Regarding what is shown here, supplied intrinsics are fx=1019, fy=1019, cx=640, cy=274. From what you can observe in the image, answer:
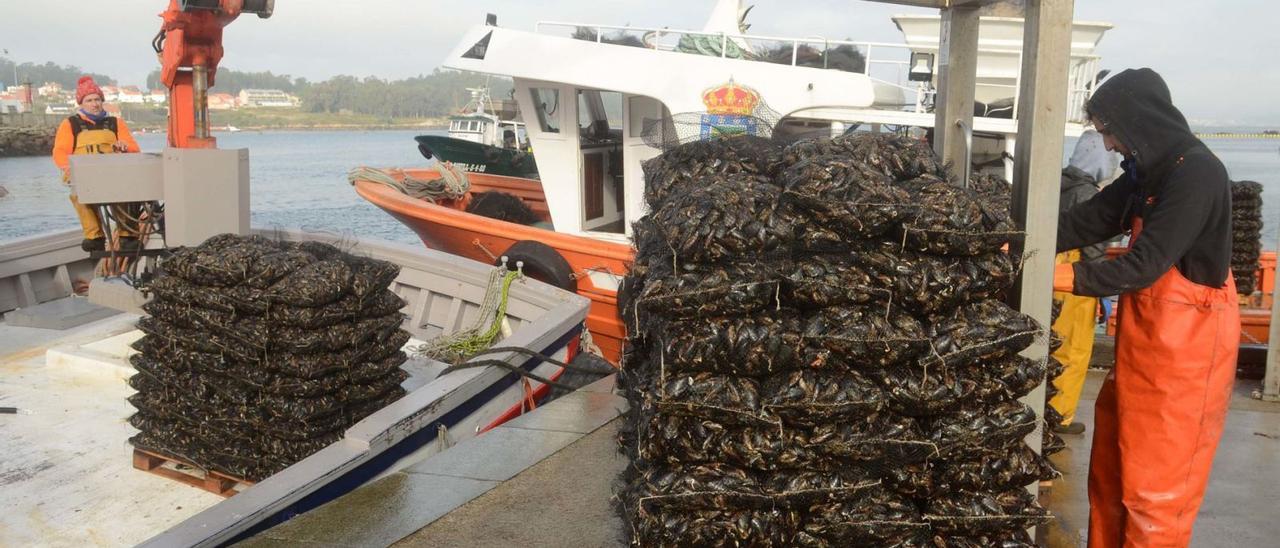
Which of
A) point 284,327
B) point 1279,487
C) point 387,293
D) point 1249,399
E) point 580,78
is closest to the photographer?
point 1279,487

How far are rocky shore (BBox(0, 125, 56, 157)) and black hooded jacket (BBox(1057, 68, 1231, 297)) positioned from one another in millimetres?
81504

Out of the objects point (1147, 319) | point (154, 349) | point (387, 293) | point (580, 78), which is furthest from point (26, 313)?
point (1147, 319)

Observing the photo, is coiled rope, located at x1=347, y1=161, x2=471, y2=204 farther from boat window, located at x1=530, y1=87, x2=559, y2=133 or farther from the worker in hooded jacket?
the worker in hooded jacket

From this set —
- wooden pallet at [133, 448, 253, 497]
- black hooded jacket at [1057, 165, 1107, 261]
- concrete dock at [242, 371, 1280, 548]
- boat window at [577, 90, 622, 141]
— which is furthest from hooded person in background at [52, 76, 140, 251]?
black hooded jacket at [1057, 165, 1107, 261]

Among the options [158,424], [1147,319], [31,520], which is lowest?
[31,520]

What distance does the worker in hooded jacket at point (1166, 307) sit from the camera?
3.29 m

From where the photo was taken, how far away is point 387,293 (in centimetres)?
576

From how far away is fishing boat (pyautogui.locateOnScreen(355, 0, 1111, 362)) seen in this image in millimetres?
10266

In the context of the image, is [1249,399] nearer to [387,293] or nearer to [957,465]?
[957,465]

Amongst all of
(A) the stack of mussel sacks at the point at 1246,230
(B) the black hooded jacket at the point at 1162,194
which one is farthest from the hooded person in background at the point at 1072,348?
(A) the stack of mussel sacks at the point at 1246,230

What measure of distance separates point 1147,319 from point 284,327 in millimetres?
3900

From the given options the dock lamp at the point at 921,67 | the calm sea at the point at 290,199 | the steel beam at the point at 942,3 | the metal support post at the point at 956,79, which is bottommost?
the calm sea at the point at 290,199

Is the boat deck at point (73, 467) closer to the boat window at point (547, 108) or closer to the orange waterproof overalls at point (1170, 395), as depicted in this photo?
the orange waterproof overalls at point (1170, 395)

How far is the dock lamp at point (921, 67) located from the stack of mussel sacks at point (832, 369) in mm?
8792
